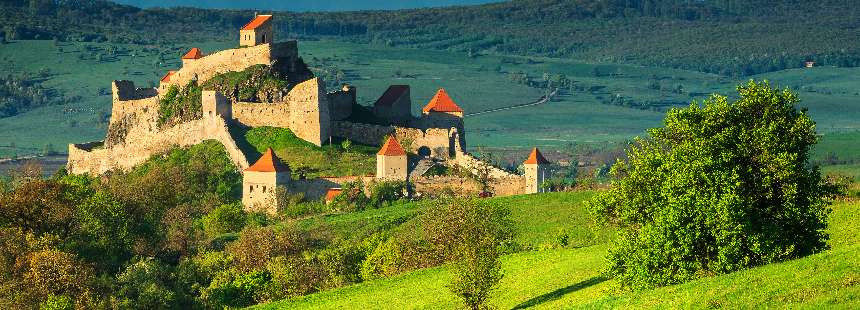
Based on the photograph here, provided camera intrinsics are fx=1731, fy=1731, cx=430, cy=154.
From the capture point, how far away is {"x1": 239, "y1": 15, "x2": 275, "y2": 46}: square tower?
93750mm

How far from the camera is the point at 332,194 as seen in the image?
80375mm

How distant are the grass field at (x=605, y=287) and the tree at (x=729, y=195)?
4.37 ft

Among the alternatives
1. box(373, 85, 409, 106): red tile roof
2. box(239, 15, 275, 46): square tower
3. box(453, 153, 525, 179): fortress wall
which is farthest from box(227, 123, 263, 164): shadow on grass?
box(453, 153, 525, 179): fortress wall

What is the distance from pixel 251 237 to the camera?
66688 mm

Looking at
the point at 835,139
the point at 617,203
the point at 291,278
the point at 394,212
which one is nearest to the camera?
the point at 617,203

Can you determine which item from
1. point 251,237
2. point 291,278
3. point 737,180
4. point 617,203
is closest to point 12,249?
point 291,278

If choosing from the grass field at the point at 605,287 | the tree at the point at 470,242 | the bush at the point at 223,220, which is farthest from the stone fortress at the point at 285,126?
the tree at the point at 470,242

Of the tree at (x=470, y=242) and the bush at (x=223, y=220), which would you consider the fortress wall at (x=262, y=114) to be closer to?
the bush at (x=223, y=220)

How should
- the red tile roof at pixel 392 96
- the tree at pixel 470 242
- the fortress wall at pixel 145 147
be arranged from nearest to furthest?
the tree at pixel 470 242
the fortress wall at pixel 145 147
the red tile roof at pixel 392 96

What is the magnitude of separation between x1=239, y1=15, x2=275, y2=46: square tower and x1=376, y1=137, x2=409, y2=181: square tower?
15.2m

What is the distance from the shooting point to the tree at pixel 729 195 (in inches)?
1523

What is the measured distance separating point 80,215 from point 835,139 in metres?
126

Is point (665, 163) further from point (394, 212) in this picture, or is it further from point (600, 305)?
point (394, 212)

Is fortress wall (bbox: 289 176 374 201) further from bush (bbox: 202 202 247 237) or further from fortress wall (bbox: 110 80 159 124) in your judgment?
fortress wall (bbox: 110 80 159 124)
